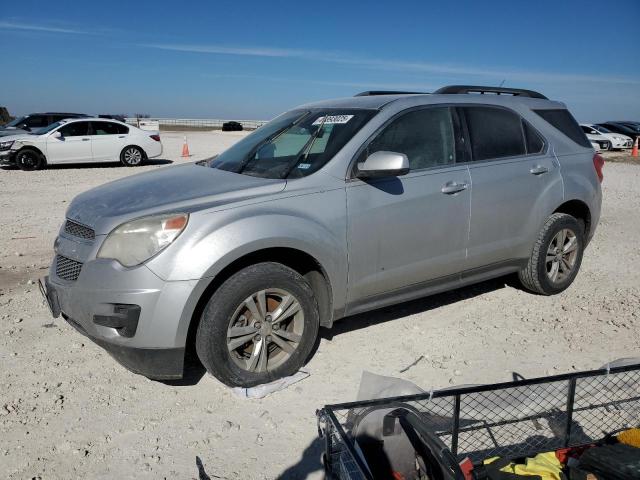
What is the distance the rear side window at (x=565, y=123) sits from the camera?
5141 mm

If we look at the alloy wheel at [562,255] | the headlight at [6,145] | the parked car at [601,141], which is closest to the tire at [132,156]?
the headlight at [6,145]

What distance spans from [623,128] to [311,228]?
3235cm

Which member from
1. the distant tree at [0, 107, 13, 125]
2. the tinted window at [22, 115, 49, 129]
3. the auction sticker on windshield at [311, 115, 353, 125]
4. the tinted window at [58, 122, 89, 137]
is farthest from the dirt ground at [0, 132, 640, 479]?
the distant tree at [0, 107, 13, 125]

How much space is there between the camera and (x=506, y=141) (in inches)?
187

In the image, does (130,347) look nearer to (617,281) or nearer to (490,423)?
(490,423)

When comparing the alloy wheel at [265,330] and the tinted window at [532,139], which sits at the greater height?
the tinted window at [532,139]

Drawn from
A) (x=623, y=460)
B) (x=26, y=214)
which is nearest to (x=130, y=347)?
(x=623, y=460)

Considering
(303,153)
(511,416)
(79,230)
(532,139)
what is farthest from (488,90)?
(79,230)

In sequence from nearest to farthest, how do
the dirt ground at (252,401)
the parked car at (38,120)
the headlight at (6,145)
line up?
1. the dirt ground at (252,401)
2. the headlight at (6,145)
3. the parked car at (38,120)

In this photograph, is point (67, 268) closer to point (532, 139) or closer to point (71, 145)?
point (532, 139)

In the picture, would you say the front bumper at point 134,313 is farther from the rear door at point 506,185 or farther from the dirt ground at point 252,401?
the rear door at point 506,185

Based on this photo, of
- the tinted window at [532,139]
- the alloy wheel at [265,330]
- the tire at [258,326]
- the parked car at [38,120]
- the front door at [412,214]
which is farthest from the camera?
the parked car at [38,120]

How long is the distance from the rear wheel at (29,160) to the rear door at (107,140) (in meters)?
1.38

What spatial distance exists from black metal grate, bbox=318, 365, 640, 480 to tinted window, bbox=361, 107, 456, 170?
1.82m
